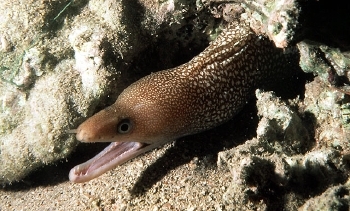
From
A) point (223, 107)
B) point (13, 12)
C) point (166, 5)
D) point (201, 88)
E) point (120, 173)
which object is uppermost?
point (13, 12)

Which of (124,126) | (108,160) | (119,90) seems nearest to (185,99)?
(124,126)

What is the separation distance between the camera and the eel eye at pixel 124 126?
3.00m

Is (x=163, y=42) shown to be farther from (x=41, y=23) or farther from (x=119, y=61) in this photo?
(x=41, y=23)

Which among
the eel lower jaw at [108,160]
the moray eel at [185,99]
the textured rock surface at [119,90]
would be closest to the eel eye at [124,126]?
the moray eel at [185,99]

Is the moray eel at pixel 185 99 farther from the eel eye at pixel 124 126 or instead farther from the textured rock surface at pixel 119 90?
the textured rock surface at pixel 119 90

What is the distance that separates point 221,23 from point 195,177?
166 cm

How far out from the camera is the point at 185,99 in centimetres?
322

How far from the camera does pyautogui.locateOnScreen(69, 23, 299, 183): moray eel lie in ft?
10.1

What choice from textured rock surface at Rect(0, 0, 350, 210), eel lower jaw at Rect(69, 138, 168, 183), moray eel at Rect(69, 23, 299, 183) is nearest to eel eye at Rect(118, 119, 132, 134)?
moray eel at Rect(69, 23, 299, 183)

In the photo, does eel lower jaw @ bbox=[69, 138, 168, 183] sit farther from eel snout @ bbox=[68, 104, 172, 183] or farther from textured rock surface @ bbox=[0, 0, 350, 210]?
textured rock surface @ bbox=[0, 0, 350, 210]

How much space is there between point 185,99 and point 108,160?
36.2 inches

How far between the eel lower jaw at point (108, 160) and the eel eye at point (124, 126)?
0.86 feet

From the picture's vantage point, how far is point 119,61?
3441 mm

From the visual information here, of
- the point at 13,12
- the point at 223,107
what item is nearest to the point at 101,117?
the point at 223,107
